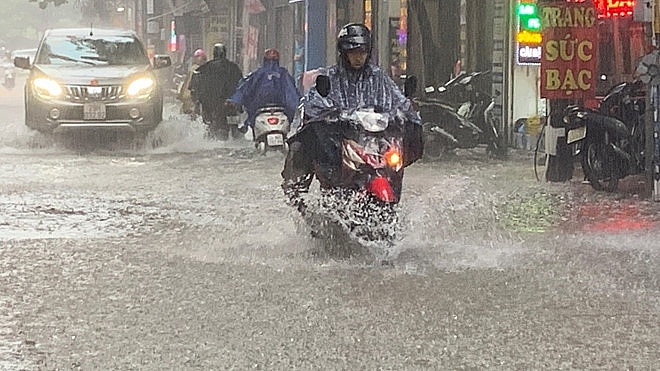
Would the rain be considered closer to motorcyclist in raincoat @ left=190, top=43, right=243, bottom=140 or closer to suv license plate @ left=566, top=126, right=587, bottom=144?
suv license plate @ left=566, top=126, right=587, bottom=144

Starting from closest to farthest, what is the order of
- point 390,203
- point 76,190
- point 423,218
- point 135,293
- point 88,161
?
point 135,293, point 390,203, point 423,218, point 76,190, point 88,161

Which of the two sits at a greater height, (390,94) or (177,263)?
(390,94)

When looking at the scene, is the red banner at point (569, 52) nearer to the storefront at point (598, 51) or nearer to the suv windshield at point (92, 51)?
the storefront at point (598, 51)

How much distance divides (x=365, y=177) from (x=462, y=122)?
1004 centimetres

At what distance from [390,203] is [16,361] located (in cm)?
344

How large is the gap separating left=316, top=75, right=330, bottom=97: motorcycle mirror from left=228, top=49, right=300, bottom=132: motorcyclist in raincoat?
30.9ft

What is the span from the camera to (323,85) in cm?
874

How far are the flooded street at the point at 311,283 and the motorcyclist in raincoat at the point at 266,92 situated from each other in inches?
177

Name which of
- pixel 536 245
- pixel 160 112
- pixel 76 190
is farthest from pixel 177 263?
pixel 160 112

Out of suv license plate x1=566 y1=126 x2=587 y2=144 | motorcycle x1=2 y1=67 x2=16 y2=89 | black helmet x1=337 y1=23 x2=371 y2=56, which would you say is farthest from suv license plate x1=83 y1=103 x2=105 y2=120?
motorcycle x1=2 y1=67 x2=16 y2=89

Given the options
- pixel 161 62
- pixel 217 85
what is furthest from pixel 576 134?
pixel 161 62

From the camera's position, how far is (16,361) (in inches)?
231

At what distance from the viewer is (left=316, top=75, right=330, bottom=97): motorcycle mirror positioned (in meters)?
8.73

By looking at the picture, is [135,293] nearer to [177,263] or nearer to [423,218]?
[177,263]
